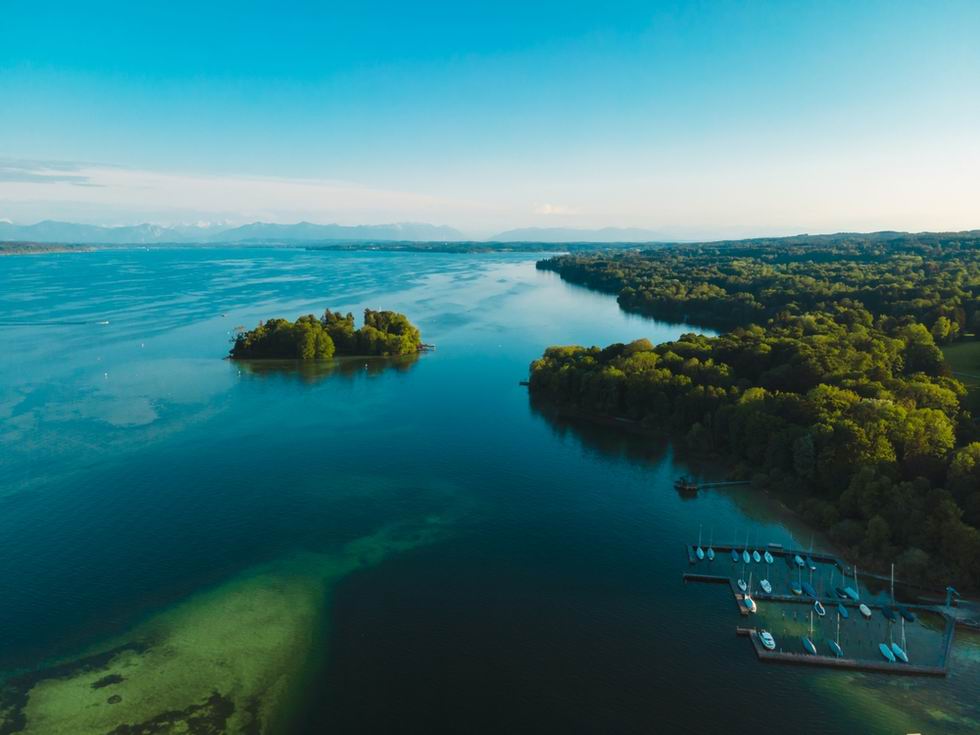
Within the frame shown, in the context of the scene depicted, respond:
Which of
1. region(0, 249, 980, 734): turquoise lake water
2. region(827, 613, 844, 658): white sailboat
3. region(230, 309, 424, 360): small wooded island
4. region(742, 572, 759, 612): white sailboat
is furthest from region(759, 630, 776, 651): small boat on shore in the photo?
region(230, 309, 424, 360): small wooded island

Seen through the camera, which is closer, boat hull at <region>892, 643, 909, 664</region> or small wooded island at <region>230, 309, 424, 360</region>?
boat hull at <region>892, 643, 909, 664</region>

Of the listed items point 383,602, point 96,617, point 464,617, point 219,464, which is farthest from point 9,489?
point 464,617

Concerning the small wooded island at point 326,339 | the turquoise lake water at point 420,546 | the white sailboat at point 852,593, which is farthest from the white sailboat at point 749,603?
the small wooded island at point 326,339

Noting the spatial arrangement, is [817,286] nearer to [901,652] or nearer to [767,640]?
[901,652]

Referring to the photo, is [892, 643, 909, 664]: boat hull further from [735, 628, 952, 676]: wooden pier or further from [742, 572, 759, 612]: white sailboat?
[742, 572, 759, 612]: white sailboat

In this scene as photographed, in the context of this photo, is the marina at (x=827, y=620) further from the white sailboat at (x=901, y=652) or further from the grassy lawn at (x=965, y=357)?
the grassy lawn at (x=965, y=357)

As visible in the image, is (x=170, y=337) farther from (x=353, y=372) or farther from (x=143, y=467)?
(x=143, y=467)

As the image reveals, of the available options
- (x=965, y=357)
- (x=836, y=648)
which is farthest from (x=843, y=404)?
(x=965, y=357)

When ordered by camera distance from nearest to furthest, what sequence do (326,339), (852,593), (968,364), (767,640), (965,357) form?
(767,640)
(852,593)
(968,364)
(965,357)
(326,339)
